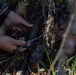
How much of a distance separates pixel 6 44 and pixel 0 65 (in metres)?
0.16

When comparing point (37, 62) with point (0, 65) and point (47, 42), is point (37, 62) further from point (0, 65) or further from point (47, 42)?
point (0, 65)

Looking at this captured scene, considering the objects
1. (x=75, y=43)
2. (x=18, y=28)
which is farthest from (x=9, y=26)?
(x=75, y=43)

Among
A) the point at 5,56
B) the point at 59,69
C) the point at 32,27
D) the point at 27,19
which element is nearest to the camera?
the point at 59,69

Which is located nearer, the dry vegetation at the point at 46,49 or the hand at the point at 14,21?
the dry vegetation at the point at 46,49

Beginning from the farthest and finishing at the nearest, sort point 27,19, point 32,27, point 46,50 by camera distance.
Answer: point 27,19 < point 32,27 < point 46,50

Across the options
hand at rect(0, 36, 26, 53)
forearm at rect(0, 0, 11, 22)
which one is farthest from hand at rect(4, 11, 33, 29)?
hand at rect(0, 36, 26, 53)

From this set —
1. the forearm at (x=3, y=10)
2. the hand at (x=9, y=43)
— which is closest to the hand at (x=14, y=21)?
the forearm at (x=3, y=10)

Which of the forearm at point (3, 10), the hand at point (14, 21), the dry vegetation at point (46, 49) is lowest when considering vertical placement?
the dry vegetation at point (46, 49)

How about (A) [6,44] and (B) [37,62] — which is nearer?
(B) [37,62]

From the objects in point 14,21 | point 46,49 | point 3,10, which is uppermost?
point 3,10

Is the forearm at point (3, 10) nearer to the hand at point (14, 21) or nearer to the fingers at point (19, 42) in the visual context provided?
the hand at point (14, 21)

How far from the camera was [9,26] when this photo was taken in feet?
5.99

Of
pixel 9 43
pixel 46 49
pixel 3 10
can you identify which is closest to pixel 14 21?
pixel 3 10

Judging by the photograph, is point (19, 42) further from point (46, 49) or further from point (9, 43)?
point (46, 49)
